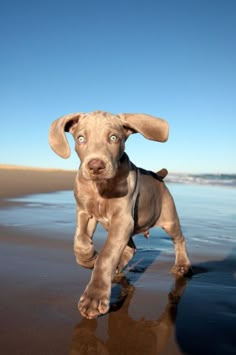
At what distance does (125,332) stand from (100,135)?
1592 millimetres

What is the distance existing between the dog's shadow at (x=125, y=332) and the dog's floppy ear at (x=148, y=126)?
1439mm

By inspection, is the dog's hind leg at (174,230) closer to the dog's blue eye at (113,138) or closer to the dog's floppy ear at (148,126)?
the dog's floppy ear at (148,126)

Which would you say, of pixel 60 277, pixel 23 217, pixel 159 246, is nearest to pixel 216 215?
pixel 159 246

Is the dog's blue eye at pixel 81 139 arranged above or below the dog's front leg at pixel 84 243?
above

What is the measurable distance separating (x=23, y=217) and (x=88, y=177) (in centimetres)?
501

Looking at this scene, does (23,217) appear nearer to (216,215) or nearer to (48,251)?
(48,251)

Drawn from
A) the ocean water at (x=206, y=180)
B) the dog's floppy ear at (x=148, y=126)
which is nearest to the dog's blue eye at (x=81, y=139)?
the dog's floppy ear at (x=148, y=126)

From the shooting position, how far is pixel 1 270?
3871 millimetres

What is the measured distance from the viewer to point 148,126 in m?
3.72

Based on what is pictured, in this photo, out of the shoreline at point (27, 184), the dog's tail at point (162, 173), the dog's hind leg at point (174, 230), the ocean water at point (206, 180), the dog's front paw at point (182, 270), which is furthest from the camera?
the ocean water at point (206, 180)

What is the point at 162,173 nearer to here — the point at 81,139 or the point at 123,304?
the point at 81,139

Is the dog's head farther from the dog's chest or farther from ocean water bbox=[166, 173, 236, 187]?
ocean water bbox=[166, 173, 236, 187]

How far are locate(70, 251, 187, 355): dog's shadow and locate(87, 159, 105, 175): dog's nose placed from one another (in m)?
1.07

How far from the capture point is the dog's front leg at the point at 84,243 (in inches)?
136
